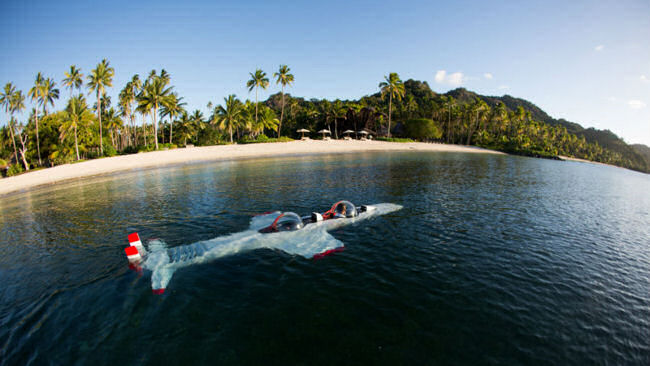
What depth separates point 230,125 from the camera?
249ft

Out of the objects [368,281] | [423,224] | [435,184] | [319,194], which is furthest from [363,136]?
[368,281]

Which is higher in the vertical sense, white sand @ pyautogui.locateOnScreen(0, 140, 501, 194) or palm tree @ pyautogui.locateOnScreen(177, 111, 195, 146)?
palm tree @ pyautogui.locateOnScreen(177, 111, 195, 146)

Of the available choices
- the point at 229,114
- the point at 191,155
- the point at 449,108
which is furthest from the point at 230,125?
the point at 449,108

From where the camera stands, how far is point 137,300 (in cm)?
827

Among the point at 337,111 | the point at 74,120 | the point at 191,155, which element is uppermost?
the point at 337,111

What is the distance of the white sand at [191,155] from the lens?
3691 cm

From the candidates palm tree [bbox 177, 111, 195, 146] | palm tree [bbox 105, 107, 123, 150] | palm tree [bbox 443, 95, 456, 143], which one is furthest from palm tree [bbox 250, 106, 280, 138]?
palm tree [bbox 443, 95, 456, 143]

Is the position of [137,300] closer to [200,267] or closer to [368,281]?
[200,267]

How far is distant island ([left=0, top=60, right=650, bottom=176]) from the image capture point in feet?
184

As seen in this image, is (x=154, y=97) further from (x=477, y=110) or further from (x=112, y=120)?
(x=477, y=110)

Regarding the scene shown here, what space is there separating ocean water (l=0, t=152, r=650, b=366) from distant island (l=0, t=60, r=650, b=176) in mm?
53135

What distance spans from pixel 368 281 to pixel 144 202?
1968 cm

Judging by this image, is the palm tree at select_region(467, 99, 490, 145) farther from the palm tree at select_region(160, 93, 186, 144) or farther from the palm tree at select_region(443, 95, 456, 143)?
the palm tree at select_region(160, 93, 186, 144)

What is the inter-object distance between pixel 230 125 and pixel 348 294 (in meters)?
75.9
